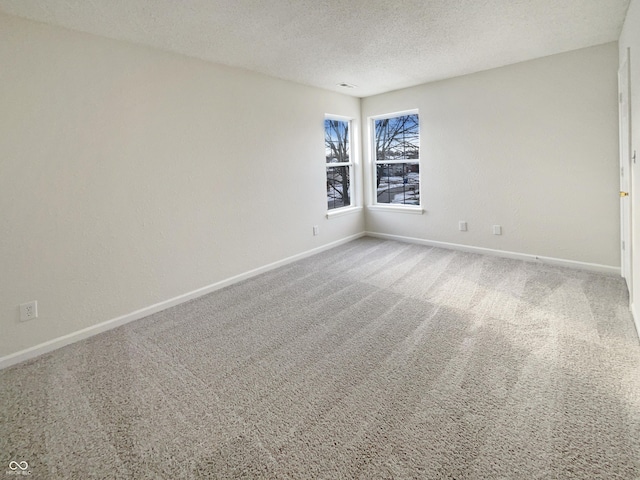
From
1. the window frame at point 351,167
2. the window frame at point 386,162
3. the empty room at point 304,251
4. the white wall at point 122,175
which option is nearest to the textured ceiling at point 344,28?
the empty room at point 304,251

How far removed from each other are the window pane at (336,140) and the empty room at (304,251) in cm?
34

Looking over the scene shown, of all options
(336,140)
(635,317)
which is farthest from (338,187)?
(635,317)

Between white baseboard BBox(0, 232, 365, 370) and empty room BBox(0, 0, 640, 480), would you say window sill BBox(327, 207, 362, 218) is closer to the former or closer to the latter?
empty room BBox(0, 0, 640, 480)

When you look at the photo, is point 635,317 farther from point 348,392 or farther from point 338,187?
point 338,187

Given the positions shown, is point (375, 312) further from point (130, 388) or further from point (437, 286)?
point (130, 388)

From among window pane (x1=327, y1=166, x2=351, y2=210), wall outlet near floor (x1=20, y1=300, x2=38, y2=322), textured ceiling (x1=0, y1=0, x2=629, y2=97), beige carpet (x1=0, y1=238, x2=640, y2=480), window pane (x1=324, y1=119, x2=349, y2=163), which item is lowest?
beige carpet (x1=0, y1=238, x2=640, y2=480)

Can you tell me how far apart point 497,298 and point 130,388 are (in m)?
2.95

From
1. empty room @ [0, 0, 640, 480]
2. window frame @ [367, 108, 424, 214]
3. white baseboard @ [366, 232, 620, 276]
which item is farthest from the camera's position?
window frame @ [367, 108, 424, 214]

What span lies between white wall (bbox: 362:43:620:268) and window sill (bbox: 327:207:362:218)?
1065 millimetres

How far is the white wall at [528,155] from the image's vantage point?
3543mm

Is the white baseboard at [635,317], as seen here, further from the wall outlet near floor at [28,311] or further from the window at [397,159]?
the wall outlet near floor at [28,311]

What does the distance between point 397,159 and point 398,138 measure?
31 cm

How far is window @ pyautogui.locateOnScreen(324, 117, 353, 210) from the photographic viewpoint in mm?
5215

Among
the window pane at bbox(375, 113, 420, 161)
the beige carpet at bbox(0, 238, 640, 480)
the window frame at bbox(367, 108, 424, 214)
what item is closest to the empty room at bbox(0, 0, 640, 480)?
the beige carpet at bbox(0, 238, 640, 480)
